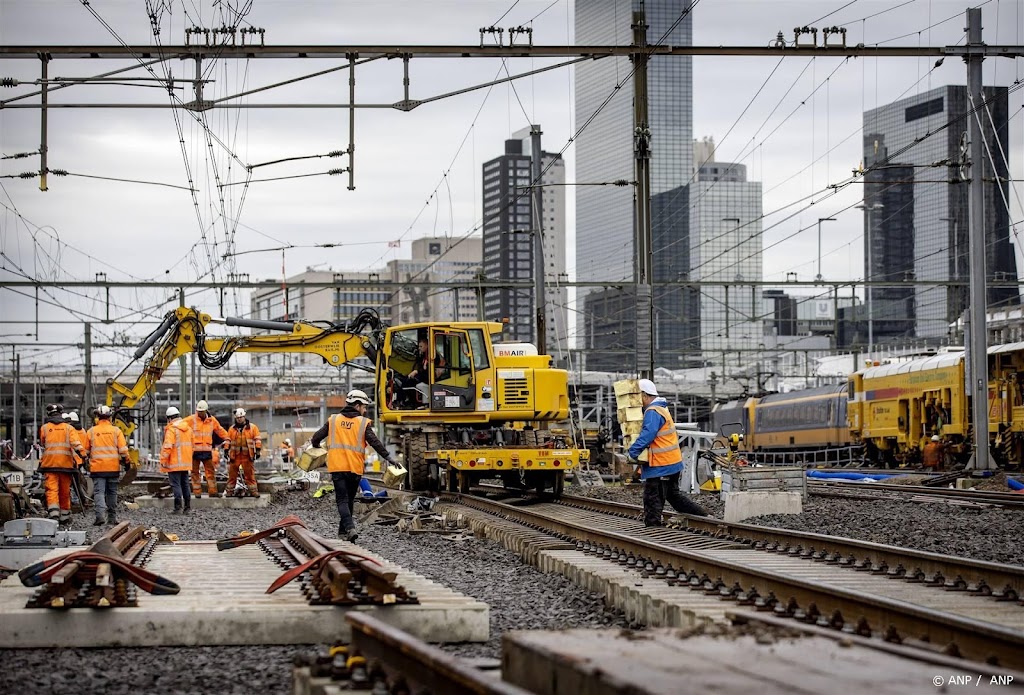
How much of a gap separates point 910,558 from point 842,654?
20.3ft

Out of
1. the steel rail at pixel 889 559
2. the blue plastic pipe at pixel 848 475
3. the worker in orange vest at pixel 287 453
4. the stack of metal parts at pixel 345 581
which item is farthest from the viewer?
the worker in orange vest at pixel 287 453

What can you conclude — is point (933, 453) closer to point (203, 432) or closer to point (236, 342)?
point (236, 342)

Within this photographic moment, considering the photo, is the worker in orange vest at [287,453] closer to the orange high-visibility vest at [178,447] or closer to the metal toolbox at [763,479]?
the orange high-visibility vest at [178,447]

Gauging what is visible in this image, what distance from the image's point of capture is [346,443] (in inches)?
591

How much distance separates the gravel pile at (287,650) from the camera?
6520 millimetres

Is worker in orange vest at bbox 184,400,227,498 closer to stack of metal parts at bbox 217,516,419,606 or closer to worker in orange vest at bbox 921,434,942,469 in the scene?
stack of metal parts at bbox 217,516,419,606

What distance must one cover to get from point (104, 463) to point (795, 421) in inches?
1320

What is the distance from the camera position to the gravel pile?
6.52 meters

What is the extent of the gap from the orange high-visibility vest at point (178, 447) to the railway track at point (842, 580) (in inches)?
303

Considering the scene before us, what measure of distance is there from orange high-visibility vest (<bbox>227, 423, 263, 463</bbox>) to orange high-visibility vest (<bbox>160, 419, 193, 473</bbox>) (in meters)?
3.30

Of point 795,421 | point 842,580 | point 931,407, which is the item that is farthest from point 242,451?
point 795,421

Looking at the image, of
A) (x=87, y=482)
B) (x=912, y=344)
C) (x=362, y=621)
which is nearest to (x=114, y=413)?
(x=87, y=482)

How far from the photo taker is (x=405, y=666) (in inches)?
224

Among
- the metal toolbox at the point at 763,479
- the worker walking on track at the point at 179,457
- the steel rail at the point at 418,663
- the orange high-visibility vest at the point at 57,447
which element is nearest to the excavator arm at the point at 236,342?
the worker walking on track at the point at 179,457
